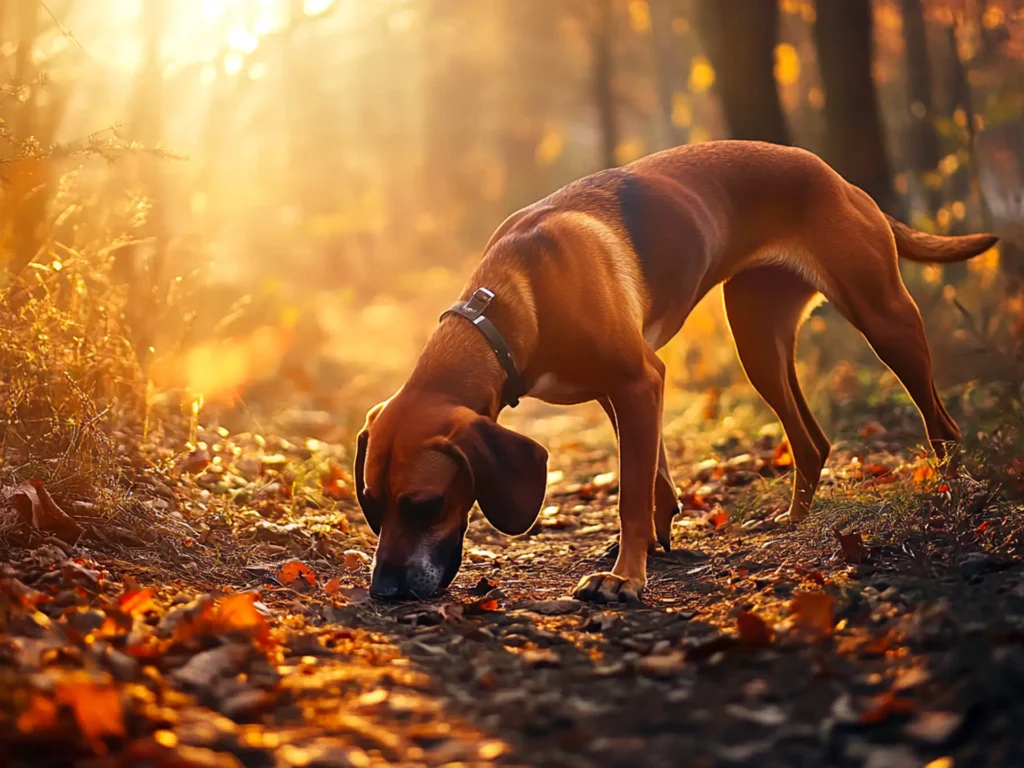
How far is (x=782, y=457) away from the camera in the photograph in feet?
20.8

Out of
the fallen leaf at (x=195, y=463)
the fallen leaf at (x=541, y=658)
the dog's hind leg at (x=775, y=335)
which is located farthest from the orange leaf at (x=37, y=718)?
the dog's hind leg at (x=775, y=335)

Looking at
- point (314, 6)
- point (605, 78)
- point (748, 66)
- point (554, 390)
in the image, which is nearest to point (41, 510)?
point (554, 390)

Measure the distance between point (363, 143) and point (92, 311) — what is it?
109ft

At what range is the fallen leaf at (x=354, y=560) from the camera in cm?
477

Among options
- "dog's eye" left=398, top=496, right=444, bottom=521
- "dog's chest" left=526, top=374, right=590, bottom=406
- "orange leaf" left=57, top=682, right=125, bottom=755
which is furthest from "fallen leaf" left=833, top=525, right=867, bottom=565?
"orange leaf" left=57, top=682, right=125, bottom=755

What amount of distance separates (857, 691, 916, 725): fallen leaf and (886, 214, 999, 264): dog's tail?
3.42m

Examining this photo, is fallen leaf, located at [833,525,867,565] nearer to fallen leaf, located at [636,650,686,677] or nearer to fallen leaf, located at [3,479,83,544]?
fallen leaf, located at [636,650,686,677]

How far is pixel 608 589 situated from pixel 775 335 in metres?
2.18

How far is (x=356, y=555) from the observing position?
4840 mm

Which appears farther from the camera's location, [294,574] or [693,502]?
[693,502]

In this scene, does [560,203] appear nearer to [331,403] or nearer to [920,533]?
[920,533]

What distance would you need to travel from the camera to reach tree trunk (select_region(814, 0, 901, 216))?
9.25 metres

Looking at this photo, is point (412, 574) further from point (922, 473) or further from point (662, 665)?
point (922, 473)

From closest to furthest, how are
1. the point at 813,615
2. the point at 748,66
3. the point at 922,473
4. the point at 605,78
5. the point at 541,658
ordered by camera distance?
the point at 813,615 → the point at 541,658 → the point at 922,473 → the point at 748,66 → the point at 605,78
